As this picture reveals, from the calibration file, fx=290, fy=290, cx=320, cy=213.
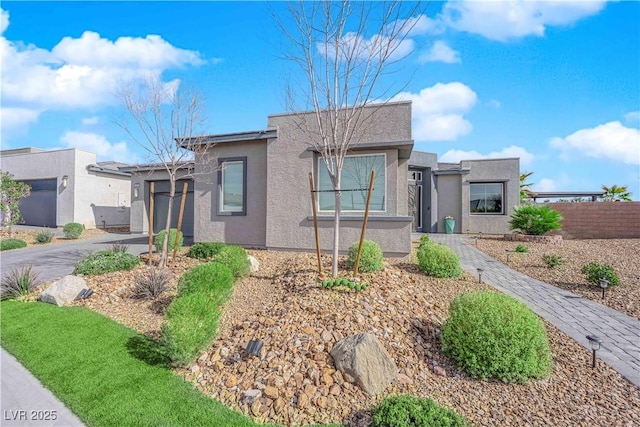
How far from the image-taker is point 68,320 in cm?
486

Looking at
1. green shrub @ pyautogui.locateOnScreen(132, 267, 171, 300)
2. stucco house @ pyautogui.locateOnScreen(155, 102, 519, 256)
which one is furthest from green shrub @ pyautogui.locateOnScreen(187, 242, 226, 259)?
green shrub @ pyautogui.locateOnScreen(132, 267, 171, 300)

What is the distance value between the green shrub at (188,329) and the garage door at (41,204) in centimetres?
2206

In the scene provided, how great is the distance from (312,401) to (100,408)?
2.12 m

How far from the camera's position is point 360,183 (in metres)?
9.05

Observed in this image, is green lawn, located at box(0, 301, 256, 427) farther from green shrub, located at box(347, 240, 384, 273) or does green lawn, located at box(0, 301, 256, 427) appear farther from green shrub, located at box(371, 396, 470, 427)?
green shrub, located at box(347, 240, 384, 273)

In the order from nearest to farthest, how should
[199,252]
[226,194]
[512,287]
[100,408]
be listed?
1. [100,408]
2. [512,287]
3. [199,252]
4. [226,194]

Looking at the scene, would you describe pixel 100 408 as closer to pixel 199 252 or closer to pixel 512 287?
pixel 199 252

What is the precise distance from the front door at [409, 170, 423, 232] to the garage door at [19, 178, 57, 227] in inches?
903

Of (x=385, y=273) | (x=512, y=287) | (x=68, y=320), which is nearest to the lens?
(x=68, y=320)

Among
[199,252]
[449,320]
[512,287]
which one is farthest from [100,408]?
[512,287]

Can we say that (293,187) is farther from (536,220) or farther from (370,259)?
(536,220)

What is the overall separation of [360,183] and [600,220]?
1368 cm

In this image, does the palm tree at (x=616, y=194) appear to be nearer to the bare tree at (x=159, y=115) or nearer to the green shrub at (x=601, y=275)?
the green shrub at (x=601, y=275)

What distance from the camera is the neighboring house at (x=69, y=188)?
18.5 meters
